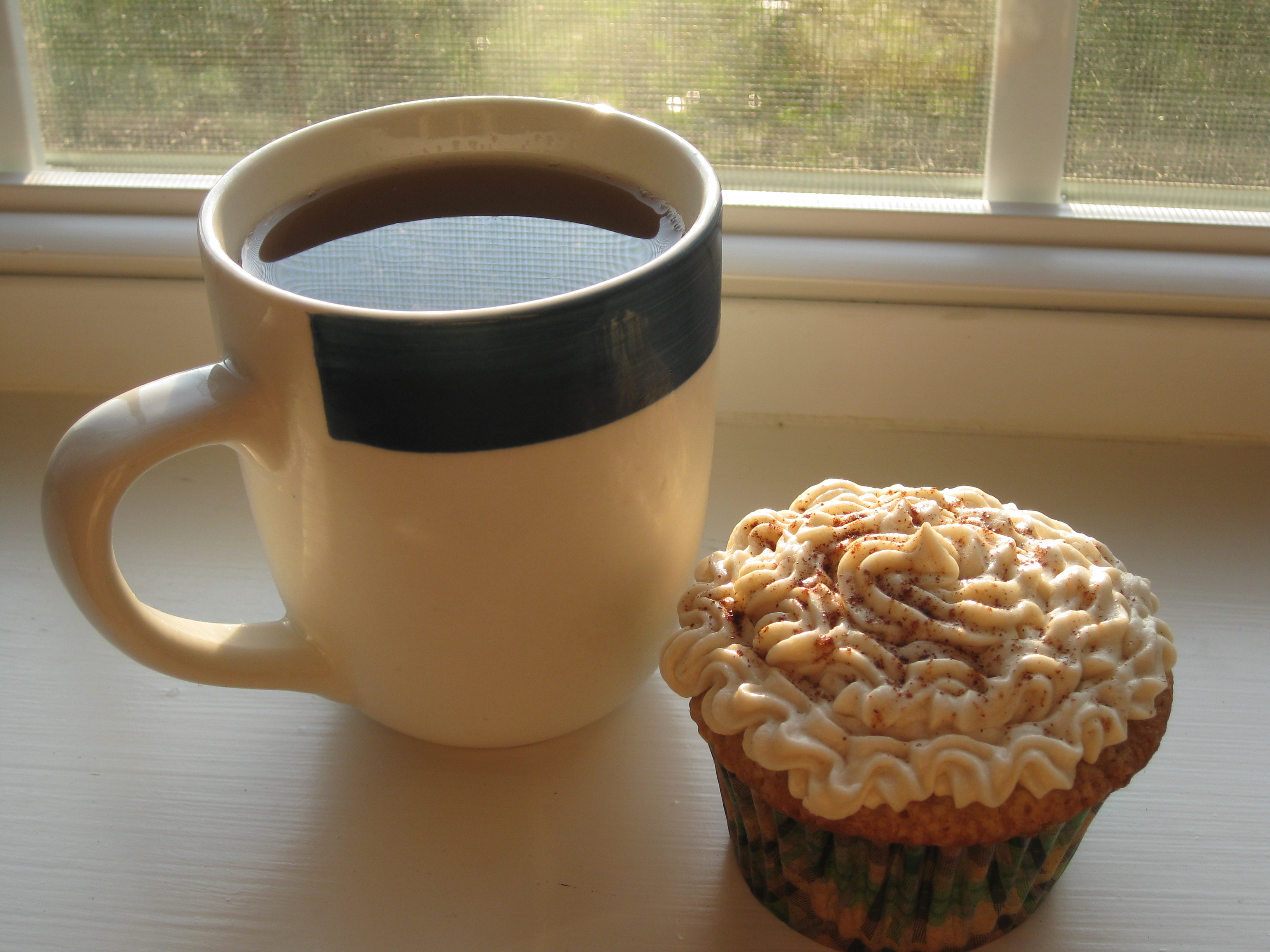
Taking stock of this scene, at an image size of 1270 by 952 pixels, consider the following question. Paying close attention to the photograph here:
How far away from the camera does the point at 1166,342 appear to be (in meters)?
0.78

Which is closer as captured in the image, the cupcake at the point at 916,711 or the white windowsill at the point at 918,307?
the cupcake at the point at 916,711

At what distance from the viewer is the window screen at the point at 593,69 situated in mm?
794

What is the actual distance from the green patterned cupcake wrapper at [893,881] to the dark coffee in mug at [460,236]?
243 millimetres

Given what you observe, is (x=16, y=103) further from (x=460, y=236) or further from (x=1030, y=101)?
(x=1030, y=101)

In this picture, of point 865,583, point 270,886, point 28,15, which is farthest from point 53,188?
point 865,583

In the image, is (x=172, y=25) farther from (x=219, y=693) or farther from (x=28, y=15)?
(x=219, y=693)

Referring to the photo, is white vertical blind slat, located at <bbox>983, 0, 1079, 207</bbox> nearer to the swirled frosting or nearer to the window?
the window

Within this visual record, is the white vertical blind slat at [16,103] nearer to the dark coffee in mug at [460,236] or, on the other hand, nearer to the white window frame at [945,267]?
the white window frame at [945,267]

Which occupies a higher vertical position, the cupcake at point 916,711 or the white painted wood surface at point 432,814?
the cupcake at point 916,711

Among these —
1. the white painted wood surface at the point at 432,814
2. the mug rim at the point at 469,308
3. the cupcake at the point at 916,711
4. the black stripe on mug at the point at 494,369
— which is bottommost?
the white painted wood surface at the point at 432,814

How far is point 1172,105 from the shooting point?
31.3 inches

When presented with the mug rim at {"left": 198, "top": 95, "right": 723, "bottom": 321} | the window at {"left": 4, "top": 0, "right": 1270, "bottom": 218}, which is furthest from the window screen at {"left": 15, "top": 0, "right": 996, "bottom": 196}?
the mug rim at {"left": 198, "top": 95, "right": 723, "bottom": 321}

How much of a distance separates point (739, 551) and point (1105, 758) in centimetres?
19

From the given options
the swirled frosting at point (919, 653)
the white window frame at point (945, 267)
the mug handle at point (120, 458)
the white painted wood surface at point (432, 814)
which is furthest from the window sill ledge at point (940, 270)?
the mug handle at point (120, 458)
